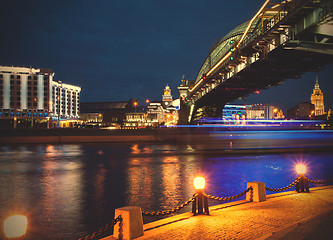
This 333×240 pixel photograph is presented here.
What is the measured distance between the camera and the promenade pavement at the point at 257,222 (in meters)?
5.85

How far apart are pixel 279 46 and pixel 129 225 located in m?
17.9

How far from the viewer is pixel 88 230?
7.96 m

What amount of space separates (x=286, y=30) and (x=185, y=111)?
6042 centimetres

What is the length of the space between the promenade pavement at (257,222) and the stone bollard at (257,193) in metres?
0.19

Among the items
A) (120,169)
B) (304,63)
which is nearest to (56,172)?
(120,169)

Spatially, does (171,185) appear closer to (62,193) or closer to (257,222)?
(62,193)

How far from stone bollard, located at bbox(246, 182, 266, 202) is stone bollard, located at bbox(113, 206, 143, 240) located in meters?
4.57

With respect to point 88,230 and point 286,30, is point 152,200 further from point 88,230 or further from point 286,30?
point 286,30

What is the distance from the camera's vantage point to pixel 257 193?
9.10 metres

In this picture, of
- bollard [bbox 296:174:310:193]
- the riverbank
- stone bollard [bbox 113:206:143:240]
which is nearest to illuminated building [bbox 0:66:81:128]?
the riverbank

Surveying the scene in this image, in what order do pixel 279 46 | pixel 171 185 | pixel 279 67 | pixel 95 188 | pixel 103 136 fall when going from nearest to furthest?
pixel 95 188, pixel 171 185, pixel 279 46, pixel 279 67, pixel 103 136

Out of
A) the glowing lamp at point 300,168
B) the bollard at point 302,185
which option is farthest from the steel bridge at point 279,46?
the bollard at point 302,185

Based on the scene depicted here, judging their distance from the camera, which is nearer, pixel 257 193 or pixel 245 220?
pixel 245 220

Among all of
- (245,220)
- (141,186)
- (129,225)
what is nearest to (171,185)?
(141,186)
